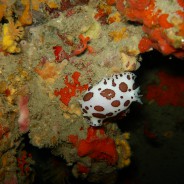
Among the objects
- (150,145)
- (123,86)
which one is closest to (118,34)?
(123,86)

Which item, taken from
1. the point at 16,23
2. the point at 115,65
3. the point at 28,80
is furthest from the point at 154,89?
the point at 16,23

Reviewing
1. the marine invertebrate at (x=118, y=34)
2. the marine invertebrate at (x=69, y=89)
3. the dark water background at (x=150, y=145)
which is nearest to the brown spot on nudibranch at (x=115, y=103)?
the marine invertebrate at (x=69, y=89)

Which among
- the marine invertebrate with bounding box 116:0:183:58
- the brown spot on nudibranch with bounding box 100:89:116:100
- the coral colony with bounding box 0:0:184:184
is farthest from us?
the brown spot on nudibranch with bounding box 100:89:116:100

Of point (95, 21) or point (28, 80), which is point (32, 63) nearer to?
point (28, 80)

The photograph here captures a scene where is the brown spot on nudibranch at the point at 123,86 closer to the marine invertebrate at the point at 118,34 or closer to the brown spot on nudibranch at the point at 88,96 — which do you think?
the brown spot on nudibranch at the point at 88,96

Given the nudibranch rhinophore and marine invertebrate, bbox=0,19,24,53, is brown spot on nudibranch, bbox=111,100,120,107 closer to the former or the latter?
the nudibranch rhinophore

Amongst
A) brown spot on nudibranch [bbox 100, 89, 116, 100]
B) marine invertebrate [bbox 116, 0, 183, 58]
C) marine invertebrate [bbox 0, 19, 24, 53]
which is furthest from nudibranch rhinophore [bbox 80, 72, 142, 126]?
marine invertebrate [bbox 0, 19, 24, 53]
